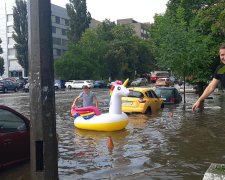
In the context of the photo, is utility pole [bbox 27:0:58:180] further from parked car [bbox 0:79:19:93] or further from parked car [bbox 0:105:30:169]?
parked car [bbox 0:79:19:93]

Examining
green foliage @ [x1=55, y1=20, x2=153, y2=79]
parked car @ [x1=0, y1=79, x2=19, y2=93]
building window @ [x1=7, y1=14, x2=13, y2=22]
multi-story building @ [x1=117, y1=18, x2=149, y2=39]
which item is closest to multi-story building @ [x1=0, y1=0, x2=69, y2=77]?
building window @ [x1=7, y1=14, x2=13, y2=22]

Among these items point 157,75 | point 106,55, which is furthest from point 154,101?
point 157,75

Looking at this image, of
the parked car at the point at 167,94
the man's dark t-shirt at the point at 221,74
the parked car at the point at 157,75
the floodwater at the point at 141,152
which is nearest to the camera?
the man's dark t-shirt at the point at 221,74

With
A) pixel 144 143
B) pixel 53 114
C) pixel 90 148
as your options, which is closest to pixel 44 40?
pixel 53 114

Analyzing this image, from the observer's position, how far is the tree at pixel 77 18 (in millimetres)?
79312

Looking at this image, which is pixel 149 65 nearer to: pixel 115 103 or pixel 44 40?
pixel 115 103

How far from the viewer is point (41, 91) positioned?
497 centimetres

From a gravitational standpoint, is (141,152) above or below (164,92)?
below

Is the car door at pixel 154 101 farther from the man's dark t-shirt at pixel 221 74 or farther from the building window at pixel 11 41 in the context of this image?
the building window at pixel 11 41

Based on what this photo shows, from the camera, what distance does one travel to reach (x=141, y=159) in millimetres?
9281

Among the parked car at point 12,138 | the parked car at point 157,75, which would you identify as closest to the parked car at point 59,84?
the parked car at point 157,75

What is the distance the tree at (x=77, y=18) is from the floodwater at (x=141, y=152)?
65753 millimetres

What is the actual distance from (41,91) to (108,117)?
828 cm

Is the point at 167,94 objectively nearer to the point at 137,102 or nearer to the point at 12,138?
the point at 137,102
